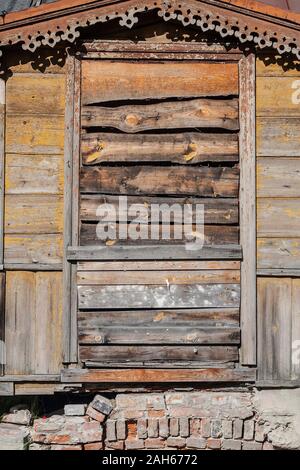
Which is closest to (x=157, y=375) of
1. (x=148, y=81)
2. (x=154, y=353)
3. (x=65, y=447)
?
(x=154, y=353)

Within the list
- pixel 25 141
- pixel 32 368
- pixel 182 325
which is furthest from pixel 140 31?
pixel 32 368

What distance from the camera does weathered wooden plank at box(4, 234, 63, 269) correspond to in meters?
7.81

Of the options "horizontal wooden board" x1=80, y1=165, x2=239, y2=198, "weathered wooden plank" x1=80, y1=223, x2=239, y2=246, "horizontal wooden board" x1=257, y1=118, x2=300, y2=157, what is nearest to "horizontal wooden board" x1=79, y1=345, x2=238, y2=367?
"weathered wooden plank" x1=80, y1=223, x2=239, y2=246

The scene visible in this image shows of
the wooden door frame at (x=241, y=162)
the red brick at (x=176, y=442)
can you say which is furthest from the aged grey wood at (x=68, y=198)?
the red brick at (x=176, y=442)

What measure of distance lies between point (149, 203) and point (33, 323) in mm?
1589

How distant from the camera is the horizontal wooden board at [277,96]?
783cm

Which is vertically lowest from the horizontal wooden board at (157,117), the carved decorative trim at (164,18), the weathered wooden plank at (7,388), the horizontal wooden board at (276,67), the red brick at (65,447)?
the red brick at (65,447)

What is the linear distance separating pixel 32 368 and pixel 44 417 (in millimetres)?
602

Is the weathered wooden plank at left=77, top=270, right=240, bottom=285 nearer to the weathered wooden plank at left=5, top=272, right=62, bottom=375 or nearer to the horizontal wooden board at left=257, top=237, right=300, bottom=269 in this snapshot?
the weathered wooden plank at left=5, top=272, right=62, bottom=375

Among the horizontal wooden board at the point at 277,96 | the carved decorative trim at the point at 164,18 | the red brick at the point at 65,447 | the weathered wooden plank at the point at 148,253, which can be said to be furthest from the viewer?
the red brick at the point at 65,447

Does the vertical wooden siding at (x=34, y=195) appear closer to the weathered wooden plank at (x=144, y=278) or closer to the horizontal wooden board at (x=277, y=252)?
the weathered wooden plank at (x=144, y=278)

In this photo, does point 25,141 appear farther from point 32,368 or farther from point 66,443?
point 66,443

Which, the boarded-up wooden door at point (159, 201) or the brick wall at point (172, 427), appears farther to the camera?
the brick wall at point (172, 427)

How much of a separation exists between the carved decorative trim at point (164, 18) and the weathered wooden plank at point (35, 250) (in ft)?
5.84
